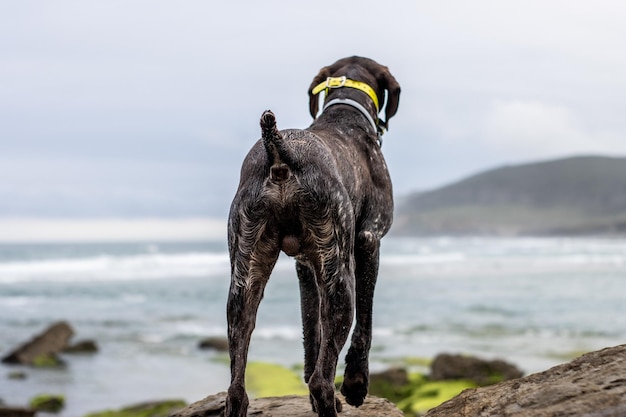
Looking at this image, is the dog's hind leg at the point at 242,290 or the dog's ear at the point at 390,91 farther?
the dog's ear at the point at 390,91

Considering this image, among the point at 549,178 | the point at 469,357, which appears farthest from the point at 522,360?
the point at 549,178

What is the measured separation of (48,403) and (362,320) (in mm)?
9937

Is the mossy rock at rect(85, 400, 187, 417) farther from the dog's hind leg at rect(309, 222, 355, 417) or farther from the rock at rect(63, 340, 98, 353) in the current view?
the dog's hind leg at rect(309, 222, 355, 417)

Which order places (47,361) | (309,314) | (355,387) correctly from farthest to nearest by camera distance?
(47,361) < (309,314) < (355,387)

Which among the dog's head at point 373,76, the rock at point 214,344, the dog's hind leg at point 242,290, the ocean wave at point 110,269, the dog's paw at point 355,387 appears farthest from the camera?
the ocean wave at point 110,269

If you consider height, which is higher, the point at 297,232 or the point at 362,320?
the point at 297,232

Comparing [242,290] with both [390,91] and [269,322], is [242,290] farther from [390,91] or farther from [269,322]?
[269,322]

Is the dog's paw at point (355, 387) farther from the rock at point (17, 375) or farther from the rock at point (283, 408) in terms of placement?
the rock at point (17, 375)

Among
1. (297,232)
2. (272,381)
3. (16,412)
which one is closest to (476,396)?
(297,232)

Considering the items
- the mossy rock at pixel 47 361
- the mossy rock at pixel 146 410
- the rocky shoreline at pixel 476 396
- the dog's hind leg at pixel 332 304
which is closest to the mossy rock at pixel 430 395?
the rocky shoreline at pixel 476 396

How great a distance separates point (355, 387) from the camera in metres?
6.36

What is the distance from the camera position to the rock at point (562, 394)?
4613 mm

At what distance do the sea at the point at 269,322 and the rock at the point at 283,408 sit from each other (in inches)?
308

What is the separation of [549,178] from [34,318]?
145 m
